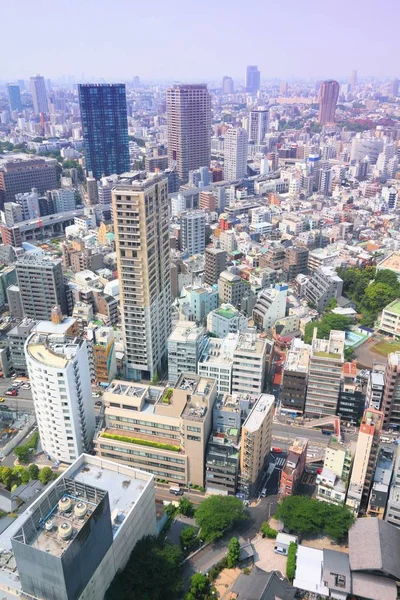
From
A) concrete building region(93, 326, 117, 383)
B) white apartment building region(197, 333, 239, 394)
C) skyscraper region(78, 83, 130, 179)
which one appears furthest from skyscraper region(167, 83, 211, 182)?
white apartment building region(197, 333, 239, 394)

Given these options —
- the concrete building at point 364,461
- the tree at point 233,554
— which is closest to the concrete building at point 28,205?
the tree at point 233,554

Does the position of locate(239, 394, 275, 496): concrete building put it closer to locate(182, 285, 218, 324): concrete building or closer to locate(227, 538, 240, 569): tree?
locate(227, 538, 240, 569): tree

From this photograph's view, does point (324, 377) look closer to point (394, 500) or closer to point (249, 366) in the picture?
point (249, 366)

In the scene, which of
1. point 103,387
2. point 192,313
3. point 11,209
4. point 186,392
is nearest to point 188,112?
point 11,209

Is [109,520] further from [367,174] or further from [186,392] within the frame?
[367,174]

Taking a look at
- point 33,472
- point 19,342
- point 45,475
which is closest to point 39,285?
point 19,342

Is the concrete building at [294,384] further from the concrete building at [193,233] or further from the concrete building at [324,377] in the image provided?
the concrete building at [193,233]

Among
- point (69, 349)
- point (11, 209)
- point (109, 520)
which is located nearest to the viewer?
point (109, 520)
